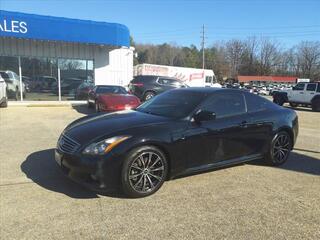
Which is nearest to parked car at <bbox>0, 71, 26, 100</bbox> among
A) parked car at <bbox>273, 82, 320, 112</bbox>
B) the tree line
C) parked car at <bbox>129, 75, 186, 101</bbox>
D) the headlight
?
parked car at <bbox>129, 75, 186, 101</bbox>

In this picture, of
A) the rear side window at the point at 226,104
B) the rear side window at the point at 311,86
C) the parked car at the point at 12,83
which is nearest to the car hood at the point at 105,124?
the rear side window at the point at 226,104

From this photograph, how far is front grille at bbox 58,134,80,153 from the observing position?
493 cm

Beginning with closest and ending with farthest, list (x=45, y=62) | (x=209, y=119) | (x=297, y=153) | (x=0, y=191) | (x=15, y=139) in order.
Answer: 1. (x=0, y=191)
2. (x=209, y=119)
3. (x=297, y=153)
4. (x=15, y=139)
5. (x=45, y=62)

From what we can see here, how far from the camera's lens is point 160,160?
5.06 m

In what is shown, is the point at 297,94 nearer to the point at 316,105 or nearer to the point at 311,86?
the point at 311,86

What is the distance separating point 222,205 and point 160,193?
0.88 metres

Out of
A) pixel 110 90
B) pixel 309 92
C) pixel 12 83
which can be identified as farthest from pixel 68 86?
pixel 309 92

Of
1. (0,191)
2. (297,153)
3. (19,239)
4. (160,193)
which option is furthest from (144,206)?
(297,153)

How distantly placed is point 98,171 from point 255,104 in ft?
10.7

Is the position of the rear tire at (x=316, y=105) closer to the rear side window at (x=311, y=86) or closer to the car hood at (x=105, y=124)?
the rear side window at (x=311, y=86)

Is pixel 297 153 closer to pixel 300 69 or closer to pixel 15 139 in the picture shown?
pixel 15 139

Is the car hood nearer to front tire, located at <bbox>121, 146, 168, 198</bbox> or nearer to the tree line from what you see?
front tire, located at <bbox>121, 146, 168, 198</bbox>

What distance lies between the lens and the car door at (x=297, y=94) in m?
23.1

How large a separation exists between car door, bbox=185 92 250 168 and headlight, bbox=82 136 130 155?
1.07m
